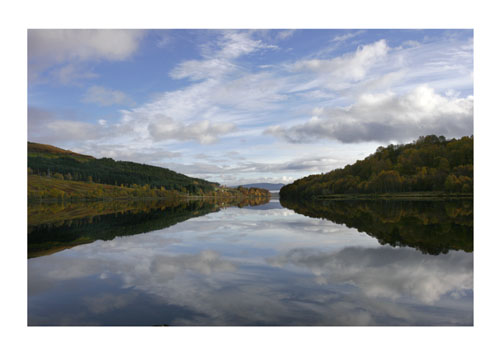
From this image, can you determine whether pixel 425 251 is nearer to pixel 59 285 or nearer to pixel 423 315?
pixel 423 315

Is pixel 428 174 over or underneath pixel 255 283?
over

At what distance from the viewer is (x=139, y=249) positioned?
22625 millimetres

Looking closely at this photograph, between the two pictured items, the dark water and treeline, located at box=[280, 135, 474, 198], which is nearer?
the dark water

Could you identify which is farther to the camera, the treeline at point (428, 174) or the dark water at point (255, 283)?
the treeline at point (428, 174)

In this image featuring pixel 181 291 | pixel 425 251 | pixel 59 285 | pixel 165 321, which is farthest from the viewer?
pixel 425 251

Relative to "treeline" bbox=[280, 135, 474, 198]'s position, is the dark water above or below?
below

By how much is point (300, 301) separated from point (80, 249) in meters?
17.8

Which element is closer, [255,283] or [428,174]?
[255,283]

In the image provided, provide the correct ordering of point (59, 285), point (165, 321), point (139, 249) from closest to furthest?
point (165, 321), point (59, 285), point (139, 249)

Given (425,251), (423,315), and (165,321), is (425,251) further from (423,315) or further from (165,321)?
(165,321)

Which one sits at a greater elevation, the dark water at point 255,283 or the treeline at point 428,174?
the treeline at point 428,174
